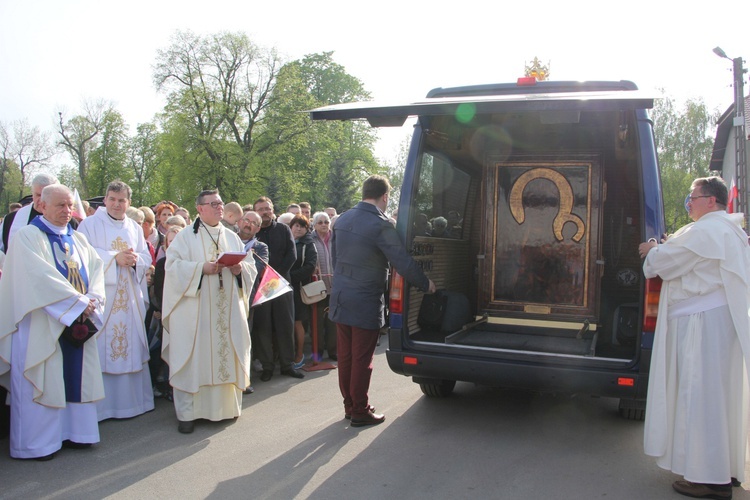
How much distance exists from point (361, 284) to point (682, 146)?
51136 mm

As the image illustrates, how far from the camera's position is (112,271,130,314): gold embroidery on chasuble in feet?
18.7

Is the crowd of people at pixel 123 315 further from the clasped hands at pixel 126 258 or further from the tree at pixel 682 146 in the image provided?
the tree at pixel 682 146

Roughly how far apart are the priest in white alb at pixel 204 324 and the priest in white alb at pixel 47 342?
26.3 inches

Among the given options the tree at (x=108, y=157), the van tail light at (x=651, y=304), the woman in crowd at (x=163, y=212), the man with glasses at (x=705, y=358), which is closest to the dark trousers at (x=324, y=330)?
the woman in crowd at (x=163, y=212)

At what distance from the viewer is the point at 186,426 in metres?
5.26

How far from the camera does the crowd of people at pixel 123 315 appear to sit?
468 centimetres

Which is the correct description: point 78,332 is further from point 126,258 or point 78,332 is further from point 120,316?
point 126,258

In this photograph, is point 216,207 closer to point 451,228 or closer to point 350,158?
point 451,228

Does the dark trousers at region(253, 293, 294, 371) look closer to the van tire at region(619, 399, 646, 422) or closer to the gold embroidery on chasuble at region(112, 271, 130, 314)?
the gold embroidery on chasuble at region(112, 271, 130, 314)

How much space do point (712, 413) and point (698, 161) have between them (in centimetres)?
5140

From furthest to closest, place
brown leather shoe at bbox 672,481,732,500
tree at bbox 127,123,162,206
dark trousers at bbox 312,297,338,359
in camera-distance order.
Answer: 1. tree at bbox 127,123,162,206
2. dark trousers at bbox 312,297,338,359
3. brown leather shoe at bbox 672,481,732,500

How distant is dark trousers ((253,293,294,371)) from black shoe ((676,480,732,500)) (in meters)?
4.47

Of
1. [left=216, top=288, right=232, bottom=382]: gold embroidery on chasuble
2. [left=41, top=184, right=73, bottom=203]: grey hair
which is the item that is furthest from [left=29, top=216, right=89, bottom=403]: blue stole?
[left=216, top=288, right=232, bottom=382]: gold embroidery on chasuble

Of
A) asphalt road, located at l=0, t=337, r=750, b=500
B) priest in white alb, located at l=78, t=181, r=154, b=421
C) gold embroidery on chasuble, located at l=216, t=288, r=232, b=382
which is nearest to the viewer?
asphalt road, located at l=0, t=337, r=750, b=500
